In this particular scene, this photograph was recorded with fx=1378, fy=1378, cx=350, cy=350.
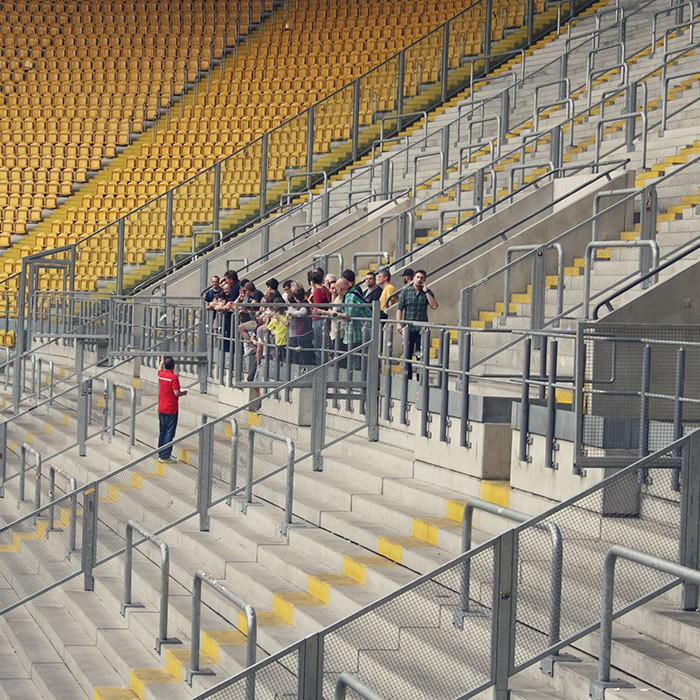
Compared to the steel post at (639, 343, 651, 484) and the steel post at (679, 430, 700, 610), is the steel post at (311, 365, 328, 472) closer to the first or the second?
the steel post at (639, 343, 651, 484)

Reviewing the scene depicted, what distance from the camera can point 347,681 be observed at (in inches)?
228

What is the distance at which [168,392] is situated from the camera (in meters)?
14.4

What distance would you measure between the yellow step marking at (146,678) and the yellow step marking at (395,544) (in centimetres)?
162

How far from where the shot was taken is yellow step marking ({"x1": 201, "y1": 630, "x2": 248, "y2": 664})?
875 centimetres

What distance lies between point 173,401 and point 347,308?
2.44 m

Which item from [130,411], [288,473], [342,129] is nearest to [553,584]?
[288,473]

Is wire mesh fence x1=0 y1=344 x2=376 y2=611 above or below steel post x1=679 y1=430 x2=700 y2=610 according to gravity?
below

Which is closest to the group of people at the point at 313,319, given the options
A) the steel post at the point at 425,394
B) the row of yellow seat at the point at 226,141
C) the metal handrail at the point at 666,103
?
the steel post at the point at 425,394

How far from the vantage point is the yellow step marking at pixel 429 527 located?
30.0ft

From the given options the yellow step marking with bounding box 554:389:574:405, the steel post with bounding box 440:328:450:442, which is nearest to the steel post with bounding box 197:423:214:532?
the steel post with bounding box 440:328:450:442

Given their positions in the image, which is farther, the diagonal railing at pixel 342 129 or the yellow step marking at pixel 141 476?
the diagonal railing at pixel 342 129

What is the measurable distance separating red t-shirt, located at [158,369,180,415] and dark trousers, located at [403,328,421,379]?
10.3 feet

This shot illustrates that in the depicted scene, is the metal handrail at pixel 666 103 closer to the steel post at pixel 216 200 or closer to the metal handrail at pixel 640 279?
the metal handrail at pixel 640 279

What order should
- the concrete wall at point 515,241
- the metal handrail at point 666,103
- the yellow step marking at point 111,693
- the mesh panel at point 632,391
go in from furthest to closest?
the metal handrail at point 666,103 → the concrete wall at point 515,241 → the yellow step marking at point 111,693 → the mesh panel at point 632,391
